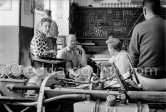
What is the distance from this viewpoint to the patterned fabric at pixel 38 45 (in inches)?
176

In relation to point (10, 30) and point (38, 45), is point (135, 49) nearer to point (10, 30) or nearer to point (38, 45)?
point (38, 45)

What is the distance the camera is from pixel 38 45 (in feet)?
14.7

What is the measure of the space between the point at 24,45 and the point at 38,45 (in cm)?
193

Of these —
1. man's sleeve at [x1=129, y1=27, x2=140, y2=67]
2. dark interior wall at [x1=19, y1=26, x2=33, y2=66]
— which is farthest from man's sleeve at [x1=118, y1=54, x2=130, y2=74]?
dark interior wall at [x1=19, y1=26, x2=33, y2=66]

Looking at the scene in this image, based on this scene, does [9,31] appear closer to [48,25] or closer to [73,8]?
[48,25]

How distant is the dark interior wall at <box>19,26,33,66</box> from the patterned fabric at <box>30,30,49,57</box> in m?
1.63

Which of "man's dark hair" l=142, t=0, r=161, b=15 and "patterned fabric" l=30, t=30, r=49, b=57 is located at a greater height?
"man's dark hair" l=142, t=0, r=161, b=15

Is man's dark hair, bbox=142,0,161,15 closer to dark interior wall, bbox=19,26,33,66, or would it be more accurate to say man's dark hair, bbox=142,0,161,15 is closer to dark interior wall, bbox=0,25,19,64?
dark interior wall, bbox=19,26,33,66

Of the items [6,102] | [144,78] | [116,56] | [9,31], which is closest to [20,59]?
[9,31]

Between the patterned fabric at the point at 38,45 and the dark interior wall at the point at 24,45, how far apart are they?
163cm

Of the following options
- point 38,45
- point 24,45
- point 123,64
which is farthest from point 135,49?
point 24,45

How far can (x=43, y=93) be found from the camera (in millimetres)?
2473

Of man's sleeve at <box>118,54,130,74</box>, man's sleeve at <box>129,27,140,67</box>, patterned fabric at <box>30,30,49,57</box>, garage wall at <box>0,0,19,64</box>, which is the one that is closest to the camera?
man's sleeve at <box>129,27,140,67</box>

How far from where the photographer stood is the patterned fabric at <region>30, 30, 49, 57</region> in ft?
14.7
